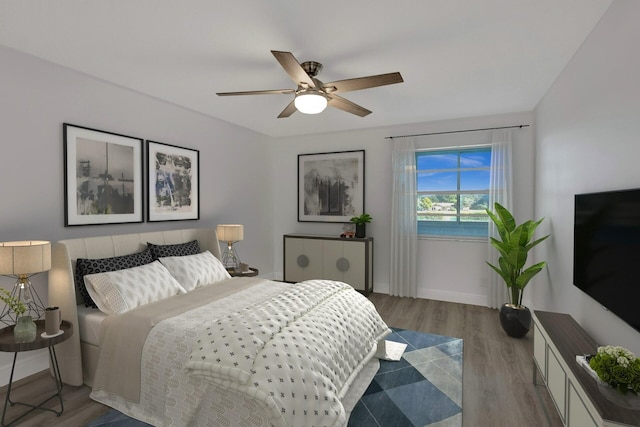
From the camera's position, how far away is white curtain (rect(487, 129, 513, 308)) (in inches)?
169

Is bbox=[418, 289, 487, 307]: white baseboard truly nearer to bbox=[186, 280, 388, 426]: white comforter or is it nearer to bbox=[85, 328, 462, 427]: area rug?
bbox=[85, 328, 462, 427]: area rug

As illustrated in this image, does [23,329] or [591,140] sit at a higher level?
[591,140]

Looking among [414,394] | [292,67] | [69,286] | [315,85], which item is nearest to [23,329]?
[69,286]

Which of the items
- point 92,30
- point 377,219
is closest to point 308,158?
point 377,219

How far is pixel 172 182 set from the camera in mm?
3938

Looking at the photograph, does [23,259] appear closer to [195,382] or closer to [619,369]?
[195,382]

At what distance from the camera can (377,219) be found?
518 cm

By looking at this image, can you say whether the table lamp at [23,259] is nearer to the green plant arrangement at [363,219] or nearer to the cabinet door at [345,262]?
the cabinet door at [345,262]

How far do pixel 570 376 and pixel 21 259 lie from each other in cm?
335

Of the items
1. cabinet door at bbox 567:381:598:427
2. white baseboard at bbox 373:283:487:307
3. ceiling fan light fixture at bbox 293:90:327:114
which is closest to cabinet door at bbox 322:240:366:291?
white baseboard at bbox 373:283:487:307

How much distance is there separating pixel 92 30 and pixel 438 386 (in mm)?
3643

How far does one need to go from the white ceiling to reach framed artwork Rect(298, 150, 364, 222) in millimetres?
1823

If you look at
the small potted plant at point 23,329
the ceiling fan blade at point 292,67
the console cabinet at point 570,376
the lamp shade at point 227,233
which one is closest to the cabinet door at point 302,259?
the lamp shade at point 227,233

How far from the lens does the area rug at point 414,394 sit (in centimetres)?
215
